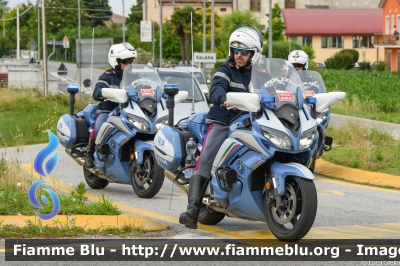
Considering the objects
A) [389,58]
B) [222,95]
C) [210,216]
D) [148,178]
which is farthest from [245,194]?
[389,58]

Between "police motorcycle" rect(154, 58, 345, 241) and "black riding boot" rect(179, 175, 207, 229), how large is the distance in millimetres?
117

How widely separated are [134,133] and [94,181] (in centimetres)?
200

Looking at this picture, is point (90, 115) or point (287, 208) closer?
point (287, 208)

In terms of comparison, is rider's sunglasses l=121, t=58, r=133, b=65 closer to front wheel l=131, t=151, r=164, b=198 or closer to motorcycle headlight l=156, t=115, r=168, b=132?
motorcycle headlight l=156, t=115, r=168, b=132

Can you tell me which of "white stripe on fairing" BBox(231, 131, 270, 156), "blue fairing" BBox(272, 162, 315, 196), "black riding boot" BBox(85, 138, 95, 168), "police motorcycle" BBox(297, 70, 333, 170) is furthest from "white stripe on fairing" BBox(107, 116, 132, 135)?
"blue fairing" BBox(272, 162, 315, 196)

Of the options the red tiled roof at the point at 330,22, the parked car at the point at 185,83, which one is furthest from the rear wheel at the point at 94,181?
the red tiled roof at the point at 330,22

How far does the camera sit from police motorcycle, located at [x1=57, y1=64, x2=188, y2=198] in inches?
519

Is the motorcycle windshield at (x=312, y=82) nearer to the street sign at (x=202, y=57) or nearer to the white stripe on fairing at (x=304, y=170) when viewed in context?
the white stripe on fairing at (x=304, y=170)

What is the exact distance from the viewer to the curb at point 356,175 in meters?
15.1

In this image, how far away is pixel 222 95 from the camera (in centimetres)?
960

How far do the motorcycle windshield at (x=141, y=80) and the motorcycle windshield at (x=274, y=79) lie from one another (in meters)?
4.10

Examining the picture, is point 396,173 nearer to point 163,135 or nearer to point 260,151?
point 163,135

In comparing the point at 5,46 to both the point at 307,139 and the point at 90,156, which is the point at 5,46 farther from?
the point at 307,139

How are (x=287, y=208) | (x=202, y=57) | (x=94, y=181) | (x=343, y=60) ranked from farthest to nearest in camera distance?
(x=343, y=60) < (x=202, y=57) < (x=94, y=181) < (x=287, y=208)
